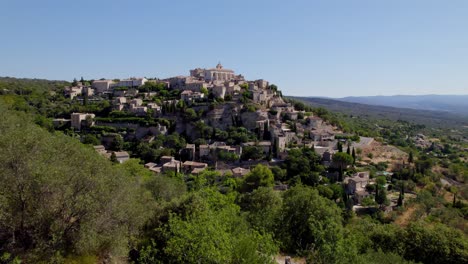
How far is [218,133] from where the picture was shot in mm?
56156

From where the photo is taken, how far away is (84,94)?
73.6 metres

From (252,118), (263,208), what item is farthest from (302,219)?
(252,118)

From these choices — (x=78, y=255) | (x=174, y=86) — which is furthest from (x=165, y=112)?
(x=78, y=255)

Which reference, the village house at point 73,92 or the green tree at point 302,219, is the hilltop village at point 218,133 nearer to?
the village house at point 73,92

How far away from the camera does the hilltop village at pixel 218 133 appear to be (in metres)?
46.4

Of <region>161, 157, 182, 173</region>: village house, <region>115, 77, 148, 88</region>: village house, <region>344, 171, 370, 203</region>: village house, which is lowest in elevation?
<region>344, 171, 370, 203</region>: village house

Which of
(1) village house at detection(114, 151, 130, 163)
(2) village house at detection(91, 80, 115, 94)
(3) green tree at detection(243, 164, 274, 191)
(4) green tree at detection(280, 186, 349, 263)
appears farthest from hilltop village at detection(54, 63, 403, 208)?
(4) green tree at detection(280, 186, 349, 263)

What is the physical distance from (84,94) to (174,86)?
1912cm

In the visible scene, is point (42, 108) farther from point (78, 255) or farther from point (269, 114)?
point (78, 255)

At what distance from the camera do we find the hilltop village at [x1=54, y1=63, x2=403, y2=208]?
4638 cm

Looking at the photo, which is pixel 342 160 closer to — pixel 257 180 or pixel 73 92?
pixel 257 180

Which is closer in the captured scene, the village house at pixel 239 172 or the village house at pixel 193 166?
the village house at pixel 239 172

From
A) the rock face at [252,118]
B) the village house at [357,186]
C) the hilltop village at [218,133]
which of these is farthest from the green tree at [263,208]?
the rock face at [252,118]

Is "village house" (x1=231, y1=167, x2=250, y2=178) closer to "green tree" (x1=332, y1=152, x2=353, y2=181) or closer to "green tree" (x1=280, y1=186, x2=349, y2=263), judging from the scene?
"green tree" (x1=332, y1=152, x2=353, y2=181)
